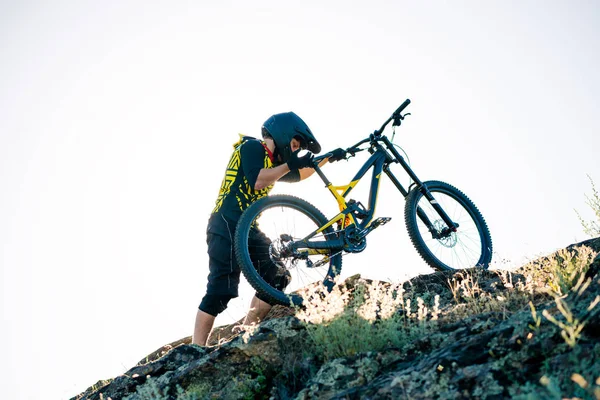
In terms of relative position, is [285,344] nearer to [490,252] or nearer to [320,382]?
[320,382]

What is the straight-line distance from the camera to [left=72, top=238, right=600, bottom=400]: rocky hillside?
261cm

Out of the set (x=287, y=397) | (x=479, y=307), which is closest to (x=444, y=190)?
(x=479, y=307)

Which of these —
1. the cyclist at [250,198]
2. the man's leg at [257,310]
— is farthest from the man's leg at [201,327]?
the man's leg at [257,310]

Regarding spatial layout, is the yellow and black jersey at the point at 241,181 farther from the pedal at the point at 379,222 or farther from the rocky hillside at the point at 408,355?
the rocky hillside at the point at 408,355

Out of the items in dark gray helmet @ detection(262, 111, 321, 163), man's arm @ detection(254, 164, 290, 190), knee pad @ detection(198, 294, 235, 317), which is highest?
dark gray helmet @ detection(262, 111, 321, 163)

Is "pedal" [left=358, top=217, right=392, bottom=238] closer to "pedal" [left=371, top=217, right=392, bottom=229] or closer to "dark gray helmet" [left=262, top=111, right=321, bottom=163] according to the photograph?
"pedal" [left=371, top=217, right=392, bottom=229]

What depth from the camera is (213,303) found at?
18.2 ft

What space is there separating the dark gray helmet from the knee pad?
61.9 inches

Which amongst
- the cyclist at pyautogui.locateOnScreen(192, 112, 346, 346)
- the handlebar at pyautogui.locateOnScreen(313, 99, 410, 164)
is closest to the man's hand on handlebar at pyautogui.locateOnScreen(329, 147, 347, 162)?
the handlebar at pyautogui.locateOnScreen(313, 99, 410, 164)

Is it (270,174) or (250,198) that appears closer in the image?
(270,174)

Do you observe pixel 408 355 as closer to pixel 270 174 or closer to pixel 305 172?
pixel 270 174

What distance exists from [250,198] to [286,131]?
0.82 meters

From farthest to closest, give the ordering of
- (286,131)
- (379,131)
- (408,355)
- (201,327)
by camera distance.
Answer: (379,131), (286,131), (201,327), (408,355)

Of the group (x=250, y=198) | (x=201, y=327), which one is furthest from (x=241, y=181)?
(x=201, y=327)
